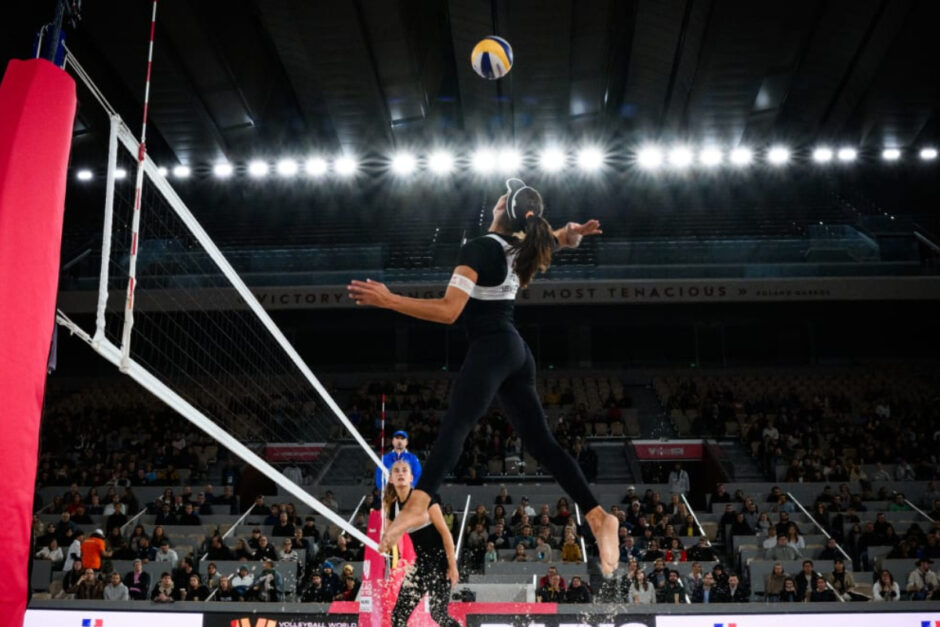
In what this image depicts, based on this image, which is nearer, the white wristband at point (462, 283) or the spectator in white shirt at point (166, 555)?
the white wristband at point (462, 283)

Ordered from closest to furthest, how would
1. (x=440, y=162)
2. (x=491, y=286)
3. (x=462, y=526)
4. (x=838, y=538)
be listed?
(x=491, y=286)
(x=462, y=526)
(x=838, y=538)
(x=440, y=162)

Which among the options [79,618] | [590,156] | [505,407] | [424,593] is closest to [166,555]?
[79,618]

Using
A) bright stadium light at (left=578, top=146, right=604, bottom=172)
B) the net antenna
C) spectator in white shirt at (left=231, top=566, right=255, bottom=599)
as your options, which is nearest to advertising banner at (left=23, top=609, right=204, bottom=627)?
spectator in white shirt at (left=231, top=566, right=255, bottom=599)

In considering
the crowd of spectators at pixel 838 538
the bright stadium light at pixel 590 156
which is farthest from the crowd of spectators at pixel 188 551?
the bright stadium light at pixel 590 156

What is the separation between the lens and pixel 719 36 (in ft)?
74.4

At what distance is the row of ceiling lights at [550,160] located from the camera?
2834 centimetres

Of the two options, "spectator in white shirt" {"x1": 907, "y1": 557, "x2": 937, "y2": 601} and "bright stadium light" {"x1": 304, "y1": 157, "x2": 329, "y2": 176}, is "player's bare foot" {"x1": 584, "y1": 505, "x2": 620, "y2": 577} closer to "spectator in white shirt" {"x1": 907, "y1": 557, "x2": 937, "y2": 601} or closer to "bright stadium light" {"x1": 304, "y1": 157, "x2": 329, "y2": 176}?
"spectator in white shirt" {"x1": 907, "y1": 557, "x2": 937, "y2": 601}

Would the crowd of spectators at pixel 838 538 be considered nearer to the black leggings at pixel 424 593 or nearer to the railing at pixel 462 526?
the railing at pixel 462 526

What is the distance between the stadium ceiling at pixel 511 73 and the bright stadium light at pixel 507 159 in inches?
21.5

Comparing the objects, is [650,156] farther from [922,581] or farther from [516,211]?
[516,211]

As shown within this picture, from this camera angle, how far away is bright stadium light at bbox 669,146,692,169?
1108 inches

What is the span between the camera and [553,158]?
28656mm

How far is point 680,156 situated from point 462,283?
2520cm

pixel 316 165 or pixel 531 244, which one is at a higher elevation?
pixel 316 165
